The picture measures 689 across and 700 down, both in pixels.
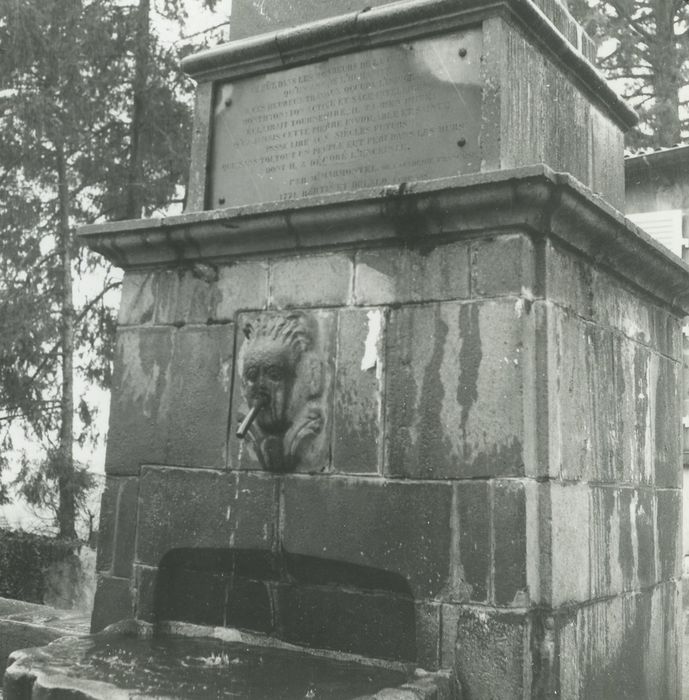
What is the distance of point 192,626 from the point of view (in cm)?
411

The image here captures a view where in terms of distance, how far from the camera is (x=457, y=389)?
3543 millimetres

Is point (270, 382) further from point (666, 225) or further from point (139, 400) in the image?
point (666, 225)

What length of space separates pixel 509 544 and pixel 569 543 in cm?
33

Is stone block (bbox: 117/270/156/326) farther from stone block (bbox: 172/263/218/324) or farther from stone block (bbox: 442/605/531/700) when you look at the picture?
stone block (bbox: 442/605/531/700)

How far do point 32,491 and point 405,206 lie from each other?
9.17 metres

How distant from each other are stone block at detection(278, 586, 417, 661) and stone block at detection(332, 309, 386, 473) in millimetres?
507

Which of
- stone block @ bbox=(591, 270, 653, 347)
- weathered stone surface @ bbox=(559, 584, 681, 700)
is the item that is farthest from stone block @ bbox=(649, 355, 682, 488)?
weathered stone surface @ bbox=(559, 584, 681, 700)

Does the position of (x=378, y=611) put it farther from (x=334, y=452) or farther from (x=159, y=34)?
(x=159, y=34)

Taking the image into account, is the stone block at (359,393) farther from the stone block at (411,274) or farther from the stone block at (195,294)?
the stone block at (195,294)

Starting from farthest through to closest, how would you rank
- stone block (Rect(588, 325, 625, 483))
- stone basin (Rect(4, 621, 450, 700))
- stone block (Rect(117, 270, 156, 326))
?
stone block (Rect(117, 270, 156, 326)), stone block (Rect(588, 325, 625, 483)), stone basin (Rect(4, 621, 450, 700))

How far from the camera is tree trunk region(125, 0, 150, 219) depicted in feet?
38.1

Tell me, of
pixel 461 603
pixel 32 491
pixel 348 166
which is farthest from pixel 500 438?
pixel 32 491

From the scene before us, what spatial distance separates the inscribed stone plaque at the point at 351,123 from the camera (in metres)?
3.94

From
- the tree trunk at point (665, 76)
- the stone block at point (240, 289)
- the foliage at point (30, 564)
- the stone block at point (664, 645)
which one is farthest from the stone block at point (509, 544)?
the tree trunk at point (665, 76)
